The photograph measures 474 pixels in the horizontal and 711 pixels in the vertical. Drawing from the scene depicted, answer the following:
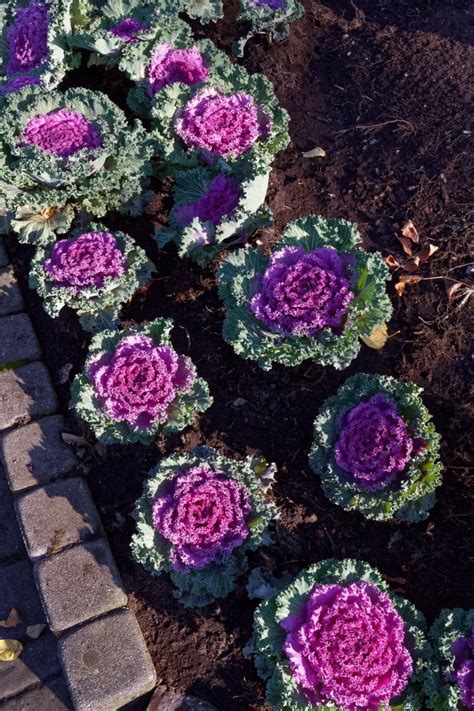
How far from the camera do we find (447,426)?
3.79m

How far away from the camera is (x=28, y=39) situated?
17.0 feet

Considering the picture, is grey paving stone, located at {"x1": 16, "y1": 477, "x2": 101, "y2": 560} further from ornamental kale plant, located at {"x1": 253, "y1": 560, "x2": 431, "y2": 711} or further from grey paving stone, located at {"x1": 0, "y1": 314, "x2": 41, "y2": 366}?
ornamental kale plant, located at {"x1": 253, "y1": 560, "x2": 431, "y2": 711}

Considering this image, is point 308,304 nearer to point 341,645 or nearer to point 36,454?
point 341,645

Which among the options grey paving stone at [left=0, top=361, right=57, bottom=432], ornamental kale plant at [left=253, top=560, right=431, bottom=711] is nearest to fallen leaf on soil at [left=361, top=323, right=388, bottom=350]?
ornamental kale plant at [left=253, top=560, right=431, bottom=711]

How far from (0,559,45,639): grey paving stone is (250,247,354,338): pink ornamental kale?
83.4 inches

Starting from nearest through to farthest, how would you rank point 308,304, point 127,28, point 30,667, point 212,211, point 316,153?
point 308,304
point 30,667
point 212,211
point 316,153
point 127,28

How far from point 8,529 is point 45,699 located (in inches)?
40.3

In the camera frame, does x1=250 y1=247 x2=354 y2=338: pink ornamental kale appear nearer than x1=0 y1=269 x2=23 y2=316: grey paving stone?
Yes

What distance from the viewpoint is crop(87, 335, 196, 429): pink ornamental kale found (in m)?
3.76

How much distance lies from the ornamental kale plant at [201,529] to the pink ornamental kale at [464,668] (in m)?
1.01

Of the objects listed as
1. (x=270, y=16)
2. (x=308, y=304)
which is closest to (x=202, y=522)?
(x=308, y=304)

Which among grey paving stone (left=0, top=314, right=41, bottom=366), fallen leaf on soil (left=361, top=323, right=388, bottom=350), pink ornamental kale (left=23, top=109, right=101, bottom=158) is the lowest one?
grey paving stone (left=0, top=314, right=41, bottom=366)

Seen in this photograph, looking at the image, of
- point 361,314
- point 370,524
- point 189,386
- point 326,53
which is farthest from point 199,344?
point 326,53

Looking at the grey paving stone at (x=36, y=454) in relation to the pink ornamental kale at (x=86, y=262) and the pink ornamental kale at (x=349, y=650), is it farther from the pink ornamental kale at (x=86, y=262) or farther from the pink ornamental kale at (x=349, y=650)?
the pink ornamental kale at (x=349, y=650)
